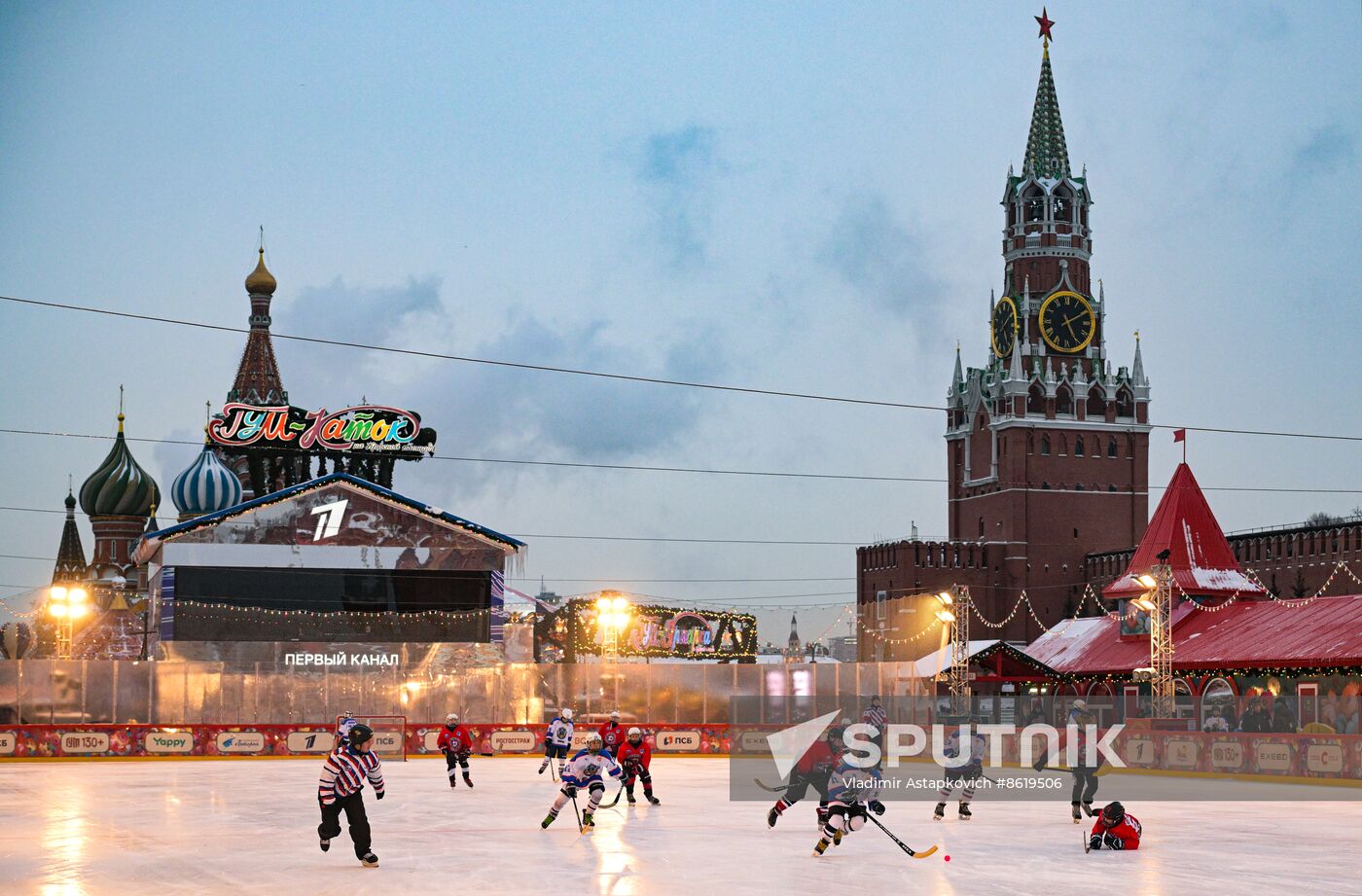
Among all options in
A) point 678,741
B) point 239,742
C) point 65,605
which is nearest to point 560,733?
point 239,742

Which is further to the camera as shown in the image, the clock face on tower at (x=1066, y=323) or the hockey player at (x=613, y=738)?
the clock face on tower at (x=1066, y=323)

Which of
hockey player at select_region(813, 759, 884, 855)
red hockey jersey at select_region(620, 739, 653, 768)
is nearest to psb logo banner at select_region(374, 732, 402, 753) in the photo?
red hockey jersey at select_region(620, 739, 653, 768)

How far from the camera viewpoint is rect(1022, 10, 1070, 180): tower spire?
144 meters

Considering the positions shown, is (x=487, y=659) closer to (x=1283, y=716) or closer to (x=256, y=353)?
(x=1283, y=716)

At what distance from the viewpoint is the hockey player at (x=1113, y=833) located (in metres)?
21.9

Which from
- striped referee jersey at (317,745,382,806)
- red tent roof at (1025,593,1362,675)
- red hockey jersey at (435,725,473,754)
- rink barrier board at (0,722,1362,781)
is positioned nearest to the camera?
striped referee jersey at (317,745,382,806)

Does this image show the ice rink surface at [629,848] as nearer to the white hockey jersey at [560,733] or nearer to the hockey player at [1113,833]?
the hockey player at [1113,833]

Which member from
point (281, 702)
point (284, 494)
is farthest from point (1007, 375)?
point (281, 702)

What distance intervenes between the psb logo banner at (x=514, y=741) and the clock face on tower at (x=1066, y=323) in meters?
93.7

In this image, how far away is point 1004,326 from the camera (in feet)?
465

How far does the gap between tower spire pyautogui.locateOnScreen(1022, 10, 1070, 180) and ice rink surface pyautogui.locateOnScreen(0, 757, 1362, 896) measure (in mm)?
115189

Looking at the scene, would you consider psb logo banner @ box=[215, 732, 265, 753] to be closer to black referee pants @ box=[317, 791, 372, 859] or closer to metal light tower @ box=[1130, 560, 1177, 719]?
metal light tower @ box=[1130, 560, 1177, 719]

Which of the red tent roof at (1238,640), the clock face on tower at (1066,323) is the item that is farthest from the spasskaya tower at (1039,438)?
the red tent roof at (1238,640)

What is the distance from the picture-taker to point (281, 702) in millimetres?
52375
